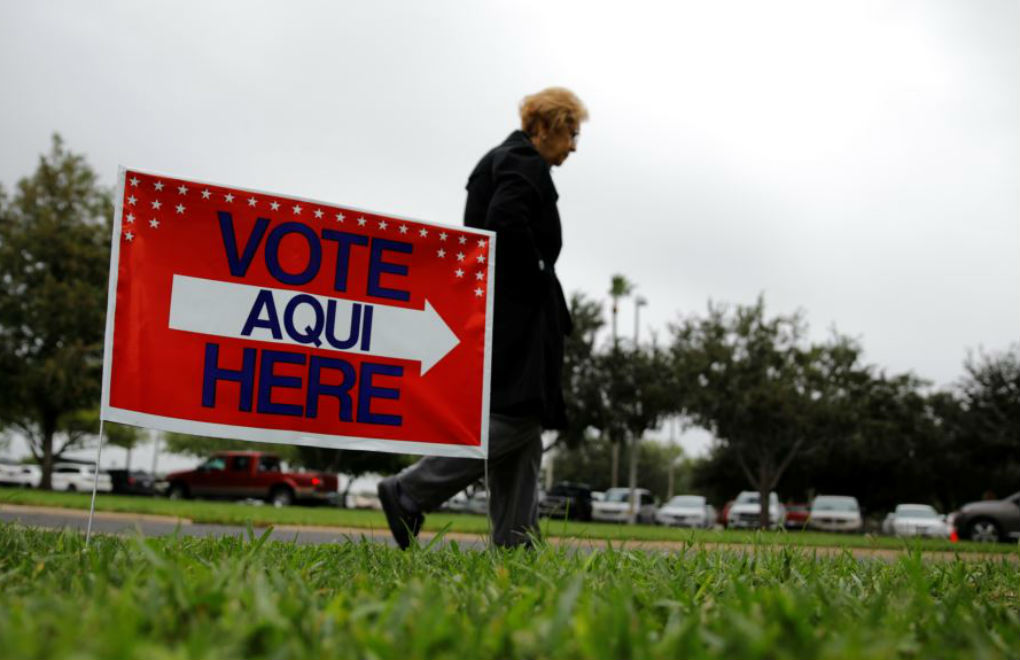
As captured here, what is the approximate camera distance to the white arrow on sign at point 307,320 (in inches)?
144

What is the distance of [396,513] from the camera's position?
13.6 ft

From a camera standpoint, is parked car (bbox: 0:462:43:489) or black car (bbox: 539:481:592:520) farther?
parked car (bbox: 0:462:43:489)

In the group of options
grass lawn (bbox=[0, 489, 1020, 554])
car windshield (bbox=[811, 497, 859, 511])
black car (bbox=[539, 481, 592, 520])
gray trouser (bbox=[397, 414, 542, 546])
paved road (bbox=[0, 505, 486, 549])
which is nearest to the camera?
grass lawn (bbox=[0, 489, 1020, 554])

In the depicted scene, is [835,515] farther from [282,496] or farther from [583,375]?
[282,496]

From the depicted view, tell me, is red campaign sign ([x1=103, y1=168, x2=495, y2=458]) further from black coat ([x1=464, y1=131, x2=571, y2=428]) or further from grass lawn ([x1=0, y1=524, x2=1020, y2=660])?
grass lawn ([x1=0, y1=524, x2=1020, y2=660])

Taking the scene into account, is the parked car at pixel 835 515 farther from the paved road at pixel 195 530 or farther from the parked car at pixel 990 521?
the paved road at pixel 195 530

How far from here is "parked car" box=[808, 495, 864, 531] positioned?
95.1 ft

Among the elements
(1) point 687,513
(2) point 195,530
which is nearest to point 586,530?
(2) point 195,530

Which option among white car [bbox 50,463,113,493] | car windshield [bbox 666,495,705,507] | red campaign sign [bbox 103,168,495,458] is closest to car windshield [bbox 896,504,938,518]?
car windshield [bbox 666,495,705,507]

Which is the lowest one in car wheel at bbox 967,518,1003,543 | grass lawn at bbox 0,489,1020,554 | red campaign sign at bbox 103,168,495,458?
car wheel at bbox 967,518,1003,543

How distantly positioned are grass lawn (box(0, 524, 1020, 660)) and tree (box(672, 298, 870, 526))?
94.7ft

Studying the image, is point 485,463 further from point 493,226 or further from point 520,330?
point 493,226

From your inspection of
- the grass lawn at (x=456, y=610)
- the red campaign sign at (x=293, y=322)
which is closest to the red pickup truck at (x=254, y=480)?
the red campaign sign at (x=293, y=322)

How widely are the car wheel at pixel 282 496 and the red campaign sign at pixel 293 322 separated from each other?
1010 inches
